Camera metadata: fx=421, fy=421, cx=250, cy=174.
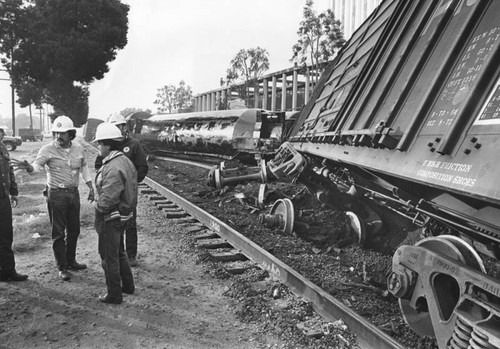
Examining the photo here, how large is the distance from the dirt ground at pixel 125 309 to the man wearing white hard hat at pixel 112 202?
11.2 inches

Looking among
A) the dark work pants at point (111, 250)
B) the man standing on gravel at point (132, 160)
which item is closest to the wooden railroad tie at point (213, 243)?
the man standing on gravel at point (132, 160)

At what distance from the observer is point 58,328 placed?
365 centimetres

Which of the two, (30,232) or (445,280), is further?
(30,232)

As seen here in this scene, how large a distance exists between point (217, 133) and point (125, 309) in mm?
12710

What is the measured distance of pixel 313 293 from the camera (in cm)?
392

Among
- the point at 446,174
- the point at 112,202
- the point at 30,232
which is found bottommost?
the point at 30,232

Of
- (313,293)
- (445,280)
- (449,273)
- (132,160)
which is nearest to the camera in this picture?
(449,273)

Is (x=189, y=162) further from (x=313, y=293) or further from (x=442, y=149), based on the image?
(x=442, y=149)

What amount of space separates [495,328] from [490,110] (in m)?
1.13

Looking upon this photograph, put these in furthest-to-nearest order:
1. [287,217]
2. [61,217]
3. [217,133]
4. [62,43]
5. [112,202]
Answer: [62,43] < [217,133] < [287,217] < [61,217] < [112,202]

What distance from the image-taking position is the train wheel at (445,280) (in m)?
2.53

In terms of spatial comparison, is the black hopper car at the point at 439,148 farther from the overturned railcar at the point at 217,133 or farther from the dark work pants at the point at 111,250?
the overturned railcar at the point at 217,133

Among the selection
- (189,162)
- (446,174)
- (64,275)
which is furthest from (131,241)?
(189,162)

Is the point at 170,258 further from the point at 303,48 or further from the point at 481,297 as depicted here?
the point at 303,48
